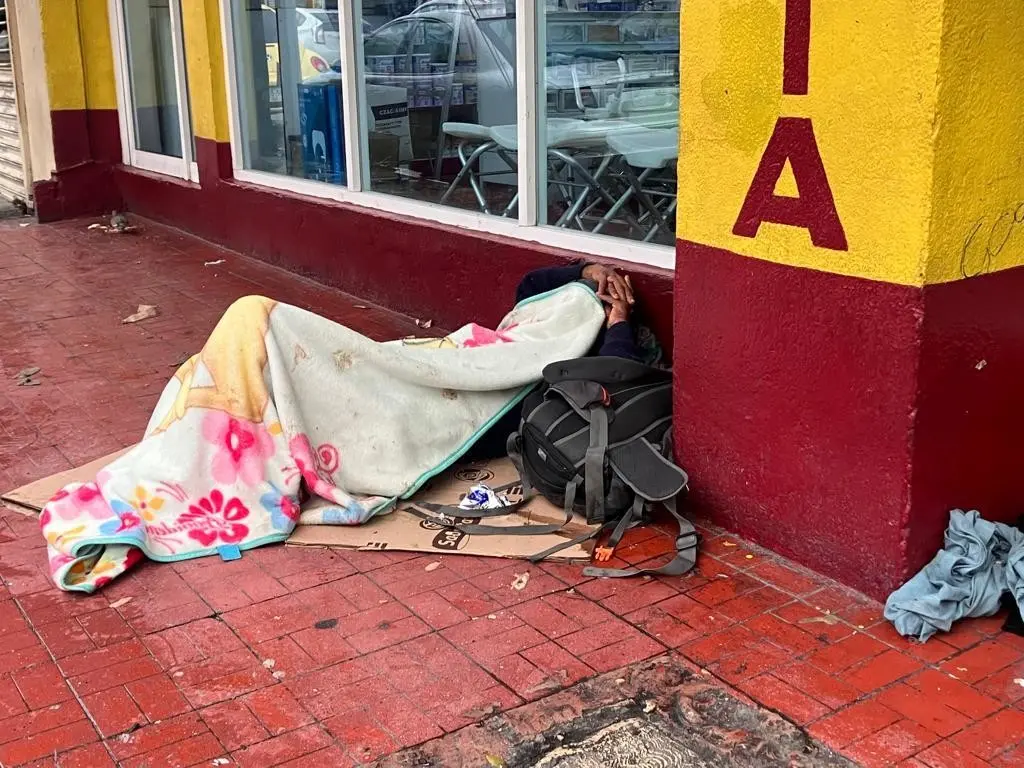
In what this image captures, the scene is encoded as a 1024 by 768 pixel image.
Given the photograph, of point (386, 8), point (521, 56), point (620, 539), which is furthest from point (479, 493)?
point (386, 8)

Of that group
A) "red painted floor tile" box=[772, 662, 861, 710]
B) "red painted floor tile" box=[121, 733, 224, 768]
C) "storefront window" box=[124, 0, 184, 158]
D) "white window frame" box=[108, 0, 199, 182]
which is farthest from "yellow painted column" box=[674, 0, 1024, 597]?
"storefront window" box=[124, 0, 184, 158]

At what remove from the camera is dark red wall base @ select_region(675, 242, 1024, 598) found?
9.93 feet

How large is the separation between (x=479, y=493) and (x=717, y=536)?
821mm

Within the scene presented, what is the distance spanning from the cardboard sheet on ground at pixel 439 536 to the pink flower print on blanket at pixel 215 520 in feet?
0.57

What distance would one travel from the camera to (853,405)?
3.16 metres

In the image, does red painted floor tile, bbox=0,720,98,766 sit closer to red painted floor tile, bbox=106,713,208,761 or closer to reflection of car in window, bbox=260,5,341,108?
red painted floor tile, bbox=106,713,208,761

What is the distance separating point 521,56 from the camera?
5164 mm

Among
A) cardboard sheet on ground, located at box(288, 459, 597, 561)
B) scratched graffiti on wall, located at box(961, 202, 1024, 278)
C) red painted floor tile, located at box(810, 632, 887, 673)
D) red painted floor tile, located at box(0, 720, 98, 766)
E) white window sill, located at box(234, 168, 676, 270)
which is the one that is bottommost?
red painted floor tile, located at box(0, 720, 98, 766)

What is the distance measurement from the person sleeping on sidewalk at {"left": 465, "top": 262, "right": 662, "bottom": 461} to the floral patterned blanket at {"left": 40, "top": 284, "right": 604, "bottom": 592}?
7 cm

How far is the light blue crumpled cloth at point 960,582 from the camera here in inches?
120

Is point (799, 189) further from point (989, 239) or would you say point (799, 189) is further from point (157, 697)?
point (157, 697)

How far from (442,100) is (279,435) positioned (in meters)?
2.76

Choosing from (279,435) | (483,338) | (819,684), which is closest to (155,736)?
(279,435)

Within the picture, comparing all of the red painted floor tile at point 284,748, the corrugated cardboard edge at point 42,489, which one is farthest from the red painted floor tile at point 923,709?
the corrugated cardboard edge at point 42,489
